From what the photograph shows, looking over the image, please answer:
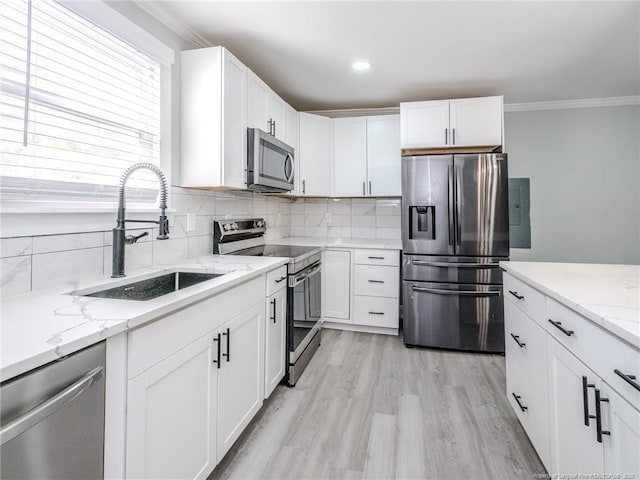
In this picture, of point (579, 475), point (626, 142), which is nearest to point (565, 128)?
point (626, 142)

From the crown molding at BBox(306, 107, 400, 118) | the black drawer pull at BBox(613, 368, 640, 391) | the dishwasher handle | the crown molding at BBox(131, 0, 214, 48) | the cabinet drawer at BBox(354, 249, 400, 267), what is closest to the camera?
the dishwasher handle

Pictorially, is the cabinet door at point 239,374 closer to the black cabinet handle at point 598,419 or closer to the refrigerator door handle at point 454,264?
the black cabinet handle at point 598,419

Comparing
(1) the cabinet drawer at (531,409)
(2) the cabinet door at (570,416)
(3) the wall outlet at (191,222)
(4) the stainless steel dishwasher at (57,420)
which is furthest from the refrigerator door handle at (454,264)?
(4) the stainless steel dishwasher at (57,420)

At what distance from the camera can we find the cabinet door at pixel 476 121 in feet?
9.62

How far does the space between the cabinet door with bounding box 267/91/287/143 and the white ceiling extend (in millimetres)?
253

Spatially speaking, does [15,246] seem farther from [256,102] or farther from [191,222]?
[256,102]

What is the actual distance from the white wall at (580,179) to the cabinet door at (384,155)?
1.23 m

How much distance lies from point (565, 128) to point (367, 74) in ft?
7.42

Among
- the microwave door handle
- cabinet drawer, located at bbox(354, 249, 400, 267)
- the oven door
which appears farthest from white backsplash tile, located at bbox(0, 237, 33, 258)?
cabinet drawer, located at bbox(354, 249, 400, 267)

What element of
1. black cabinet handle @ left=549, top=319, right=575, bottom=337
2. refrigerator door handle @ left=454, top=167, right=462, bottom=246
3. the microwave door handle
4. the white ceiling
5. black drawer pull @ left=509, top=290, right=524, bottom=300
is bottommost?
black cabinet handle @ left=549, top=319, right=575, bottom=337

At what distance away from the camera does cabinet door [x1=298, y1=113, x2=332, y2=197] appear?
132 inches

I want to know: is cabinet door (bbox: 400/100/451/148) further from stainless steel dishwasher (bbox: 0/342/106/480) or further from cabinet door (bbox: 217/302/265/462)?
stainless steel dishwasher (bbox: 0/342/106/480)

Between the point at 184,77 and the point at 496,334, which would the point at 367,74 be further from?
the point at 496,334

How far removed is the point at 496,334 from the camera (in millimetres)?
2781
